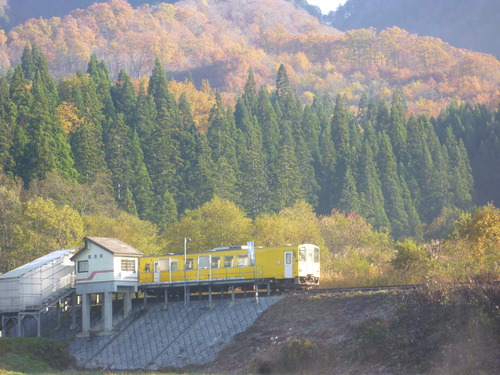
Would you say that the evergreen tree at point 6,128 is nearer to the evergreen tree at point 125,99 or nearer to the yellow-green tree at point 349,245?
the evergreen tree at point 125,99

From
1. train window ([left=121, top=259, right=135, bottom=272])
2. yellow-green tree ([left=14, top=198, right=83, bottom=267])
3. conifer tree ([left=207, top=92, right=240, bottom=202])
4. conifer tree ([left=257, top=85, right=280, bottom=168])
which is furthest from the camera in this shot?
conifer tree ([left=257, top=85, right=280, bottom=168])

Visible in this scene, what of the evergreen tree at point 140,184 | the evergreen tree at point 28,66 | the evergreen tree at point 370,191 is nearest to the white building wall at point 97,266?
the evergreen tree at point 140,184

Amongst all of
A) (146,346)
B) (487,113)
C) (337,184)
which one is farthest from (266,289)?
(487,113)

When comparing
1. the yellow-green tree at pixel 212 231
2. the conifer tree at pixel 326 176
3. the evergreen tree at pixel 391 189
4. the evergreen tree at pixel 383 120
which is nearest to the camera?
the yellow-green tree at pixel 212 231

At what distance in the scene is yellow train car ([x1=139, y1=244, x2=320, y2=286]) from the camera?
45.6m

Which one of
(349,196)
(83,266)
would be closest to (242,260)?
(83,266)

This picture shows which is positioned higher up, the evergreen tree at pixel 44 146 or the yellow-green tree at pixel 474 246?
the evergreen tree at pixel 44 146

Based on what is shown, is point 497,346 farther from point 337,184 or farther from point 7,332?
point 337,184

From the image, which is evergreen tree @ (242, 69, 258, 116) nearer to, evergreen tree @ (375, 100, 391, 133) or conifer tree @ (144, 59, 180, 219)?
conifer tree @ (144, 59, 180, 219)

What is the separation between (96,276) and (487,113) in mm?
100703

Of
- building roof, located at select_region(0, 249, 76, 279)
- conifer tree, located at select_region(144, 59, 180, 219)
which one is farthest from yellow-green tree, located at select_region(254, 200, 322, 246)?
conifer tree, located at select_region(144, 59, 180, 219)

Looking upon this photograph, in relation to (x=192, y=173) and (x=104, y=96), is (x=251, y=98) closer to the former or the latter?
(x=104, y=96)

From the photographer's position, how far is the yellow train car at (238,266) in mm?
45625

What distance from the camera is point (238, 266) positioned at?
4728 centimetres
